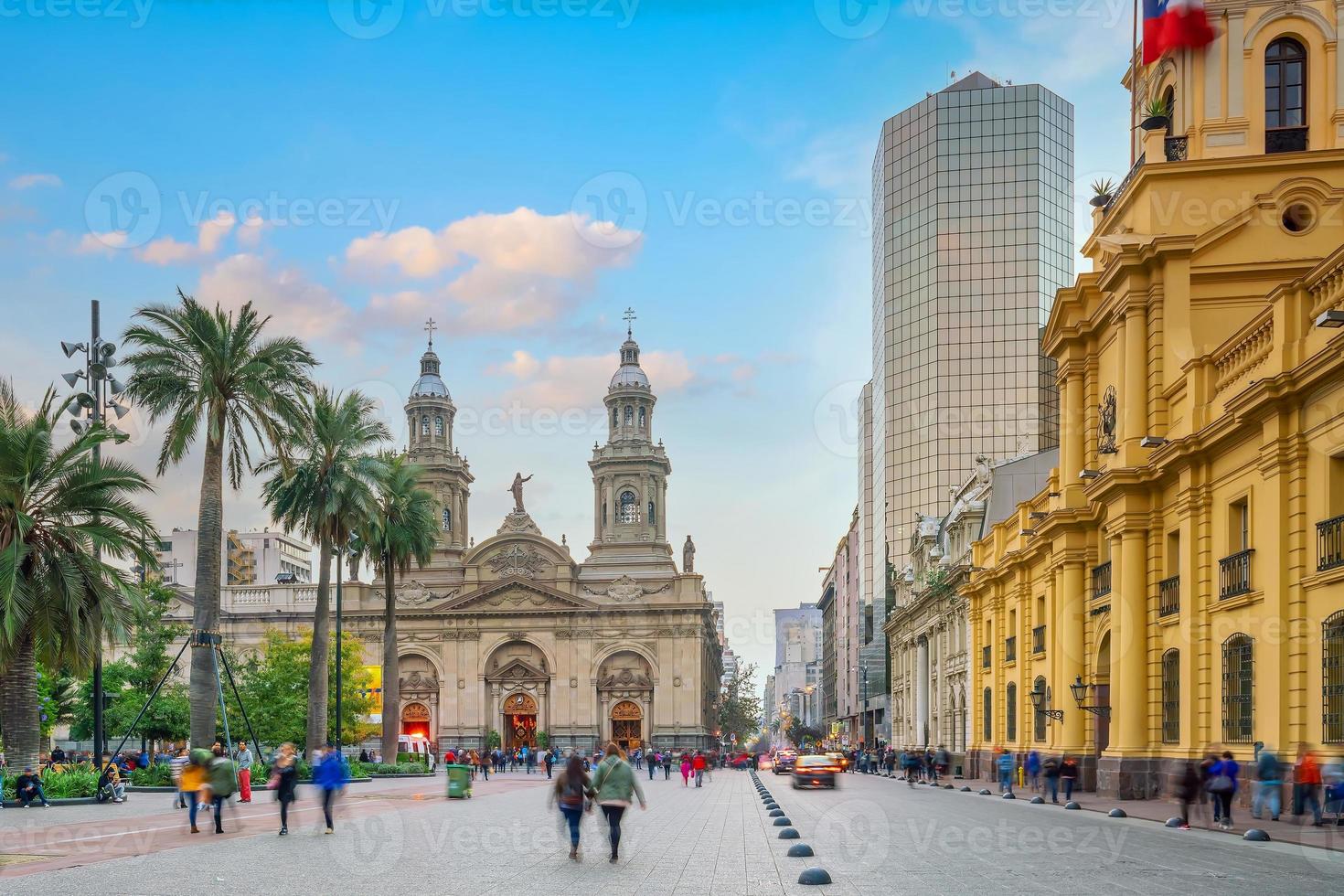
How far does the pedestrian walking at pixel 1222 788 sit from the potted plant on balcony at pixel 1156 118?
15580 mm

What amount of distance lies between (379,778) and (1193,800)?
1357 inches

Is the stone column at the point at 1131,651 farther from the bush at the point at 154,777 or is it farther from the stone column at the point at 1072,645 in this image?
the bush at the point at 154,777

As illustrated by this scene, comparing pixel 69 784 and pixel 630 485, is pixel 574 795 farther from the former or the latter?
pixel 630 485

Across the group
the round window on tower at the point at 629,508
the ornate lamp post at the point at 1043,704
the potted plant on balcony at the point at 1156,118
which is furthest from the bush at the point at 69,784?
the round window on tower at the point at 629,508

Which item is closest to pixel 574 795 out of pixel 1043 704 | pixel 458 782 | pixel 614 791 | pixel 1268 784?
Result: pixel 614 791

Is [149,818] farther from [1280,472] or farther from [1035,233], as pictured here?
[1035,233]

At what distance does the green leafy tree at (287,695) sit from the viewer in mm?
66375

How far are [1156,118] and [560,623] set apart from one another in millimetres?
77908

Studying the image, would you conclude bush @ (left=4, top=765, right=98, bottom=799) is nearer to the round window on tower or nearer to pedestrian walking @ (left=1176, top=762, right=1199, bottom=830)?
pedestrian walking @ (left=1176, top=762, right=1199, bottom=830)

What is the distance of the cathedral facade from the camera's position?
102312 millimetres

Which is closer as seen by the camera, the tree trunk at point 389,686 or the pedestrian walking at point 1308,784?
the pedestrian walking at point 1308,784

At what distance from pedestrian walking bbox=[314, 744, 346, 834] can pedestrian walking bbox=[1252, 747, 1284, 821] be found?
47.5 ft

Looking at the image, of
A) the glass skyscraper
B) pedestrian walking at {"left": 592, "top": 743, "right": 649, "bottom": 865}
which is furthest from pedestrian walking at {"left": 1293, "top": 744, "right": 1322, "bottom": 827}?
the glass skyscraper

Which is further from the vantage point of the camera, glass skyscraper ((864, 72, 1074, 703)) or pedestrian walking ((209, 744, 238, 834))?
glass skyscraper ((864, 72, 1074, 703))
